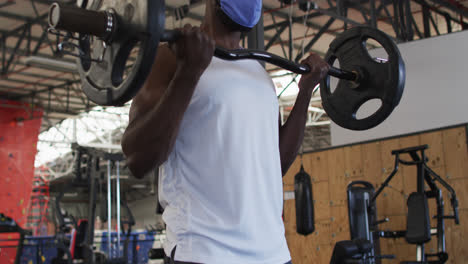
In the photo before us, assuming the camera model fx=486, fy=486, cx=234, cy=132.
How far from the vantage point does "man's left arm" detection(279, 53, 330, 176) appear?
4.41 ft

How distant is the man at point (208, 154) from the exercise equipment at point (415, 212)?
10.2ft

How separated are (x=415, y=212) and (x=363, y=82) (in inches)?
125

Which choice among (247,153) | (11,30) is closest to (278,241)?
(247,153)

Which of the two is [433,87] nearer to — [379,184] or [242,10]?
[379,184]

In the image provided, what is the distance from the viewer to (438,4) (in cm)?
848

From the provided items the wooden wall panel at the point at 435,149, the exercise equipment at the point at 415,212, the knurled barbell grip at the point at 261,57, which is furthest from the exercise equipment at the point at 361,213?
the knurled barbell grip at the point at 261,57

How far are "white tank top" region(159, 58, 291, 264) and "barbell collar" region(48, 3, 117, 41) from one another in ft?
0.73

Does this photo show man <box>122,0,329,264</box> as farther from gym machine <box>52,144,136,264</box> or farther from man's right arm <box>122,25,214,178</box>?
gym machine <box>52,144,136,264</box>

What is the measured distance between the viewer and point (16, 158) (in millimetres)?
10617

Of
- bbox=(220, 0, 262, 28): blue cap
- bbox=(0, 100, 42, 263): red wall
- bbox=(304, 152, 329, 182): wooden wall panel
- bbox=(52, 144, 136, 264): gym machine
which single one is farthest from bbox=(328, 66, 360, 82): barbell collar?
bbox=(0, 100, 42, 263): red wall

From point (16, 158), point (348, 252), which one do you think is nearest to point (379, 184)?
point (348, 252)

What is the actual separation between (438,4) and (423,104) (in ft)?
12.1

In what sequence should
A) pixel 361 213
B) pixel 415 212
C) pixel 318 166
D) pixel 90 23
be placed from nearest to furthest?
pixel 90 23 < pixel 415 212 < pixel 361 213 < pixel 318 166

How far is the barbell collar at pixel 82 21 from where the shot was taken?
2.93 feet
